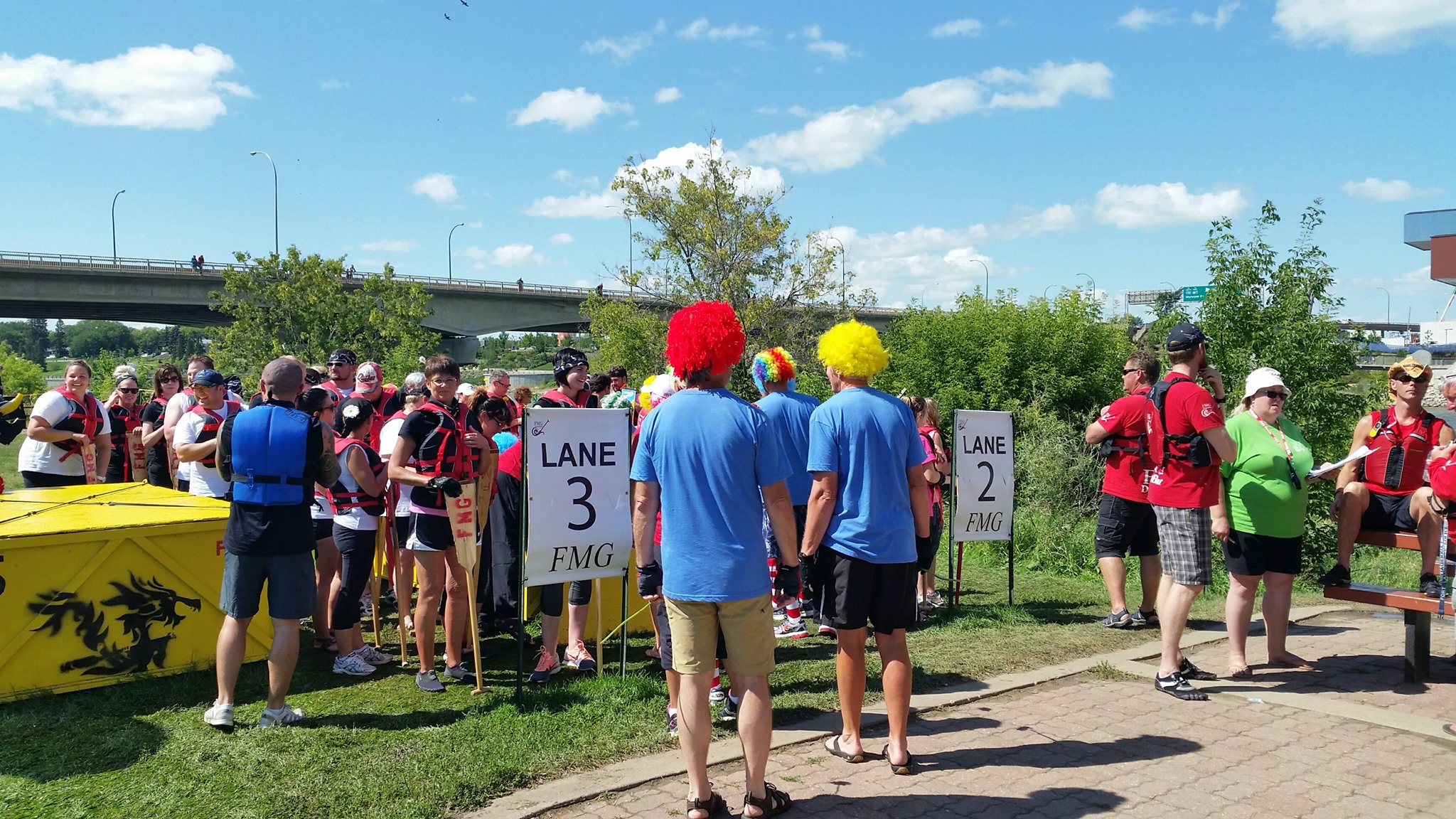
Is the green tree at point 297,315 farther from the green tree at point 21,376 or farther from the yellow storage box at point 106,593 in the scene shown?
the yellow storage box at point 106,593

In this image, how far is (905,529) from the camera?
429 cm

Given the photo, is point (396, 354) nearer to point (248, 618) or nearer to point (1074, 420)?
point (1074, 420)

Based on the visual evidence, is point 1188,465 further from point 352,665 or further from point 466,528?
point 352,665

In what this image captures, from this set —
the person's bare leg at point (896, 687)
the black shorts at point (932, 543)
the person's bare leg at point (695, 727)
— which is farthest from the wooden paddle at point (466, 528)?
the black shorts at point (932, 543)

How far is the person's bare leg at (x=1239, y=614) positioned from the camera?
19.3 ft

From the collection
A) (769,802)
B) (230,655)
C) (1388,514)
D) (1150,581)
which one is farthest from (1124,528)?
(230,655)

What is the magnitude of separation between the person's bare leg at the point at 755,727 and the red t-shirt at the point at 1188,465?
3.17 m

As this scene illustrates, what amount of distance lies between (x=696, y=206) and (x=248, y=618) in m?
19.5

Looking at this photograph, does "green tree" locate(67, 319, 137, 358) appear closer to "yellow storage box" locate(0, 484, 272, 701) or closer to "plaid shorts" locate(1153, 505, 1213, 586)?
"yellow storage box" locate(0, 484, 272, 701)

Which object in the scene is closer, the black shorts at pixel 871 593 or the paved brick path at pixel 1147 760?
the paved brick path at pixel 1147 760

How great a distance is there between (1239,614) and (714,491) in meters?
4.02

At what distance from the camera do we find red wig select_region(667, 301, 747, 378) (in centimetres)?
374

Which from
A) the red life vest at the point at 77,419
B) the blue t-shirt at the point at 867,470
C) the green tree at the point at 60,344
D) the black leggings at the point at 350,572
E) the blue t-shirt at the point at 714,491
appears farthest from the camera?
the green tree at the point at 60,344

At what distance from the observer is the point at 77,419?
8.16 m
